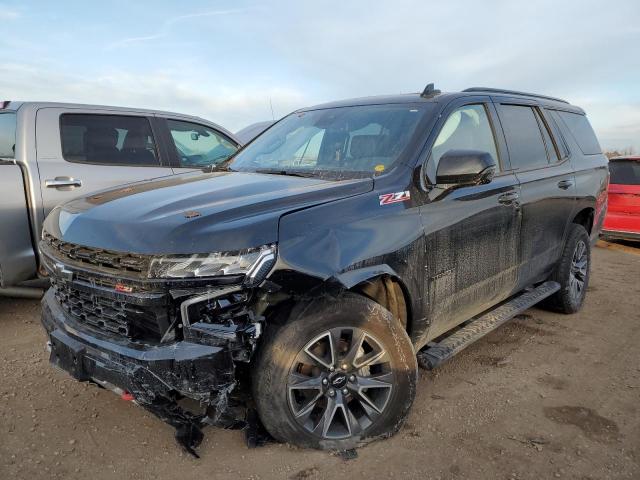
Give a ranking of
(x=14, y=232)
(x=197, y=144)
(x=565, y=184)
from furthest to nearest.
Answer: (x=197, y=144), (x=565, y=184), (x=14, y=232)

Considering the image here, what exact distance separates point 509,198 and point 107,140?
382 centimetres

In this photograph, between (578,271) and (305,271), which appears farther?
(578,271)

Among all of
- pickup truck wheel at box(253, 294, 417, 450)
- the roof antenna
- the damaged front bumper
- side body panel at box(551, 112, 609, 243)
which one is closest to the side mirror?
the roof antenna

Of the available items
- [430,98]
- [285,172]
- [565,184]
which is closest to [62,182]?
[285,172]

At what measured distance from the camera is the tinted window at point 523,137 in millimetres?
3850

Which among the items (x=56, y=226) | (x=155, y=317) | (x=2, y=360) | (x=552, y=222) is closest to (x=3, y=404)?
(x=2, y=360)

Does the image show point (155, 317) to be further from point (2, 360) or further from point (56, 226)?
point (2, 360)

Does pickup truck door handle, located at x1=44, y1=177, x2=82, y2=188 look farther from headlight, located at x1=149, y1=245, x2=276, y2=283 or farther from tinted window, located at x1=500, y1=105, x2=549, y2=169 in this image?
tinted window, located at x1=500, y1=105, x2=549, y2=169

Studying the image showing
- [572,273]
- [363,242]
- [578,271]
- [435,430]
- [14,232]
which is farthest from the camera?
[578,271]

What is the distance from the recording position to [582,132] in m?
5.07

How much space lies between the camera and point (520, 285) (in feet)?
13.2

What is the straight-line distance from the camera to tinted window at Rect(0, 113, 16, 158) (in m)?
4.50

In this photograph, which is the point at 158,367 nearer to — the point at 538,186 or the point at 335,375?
the point at 335,375

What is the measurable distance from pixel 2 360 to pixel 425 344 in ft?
10.1
